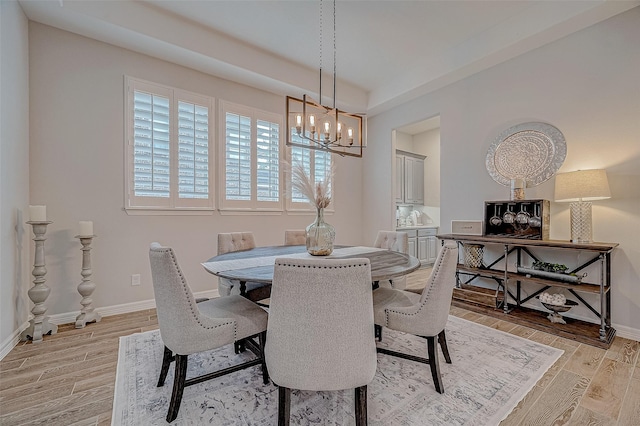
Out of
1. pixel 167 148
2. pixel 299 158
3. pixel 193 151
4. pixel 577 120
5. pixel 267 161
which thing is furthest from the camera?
pixel 299 158

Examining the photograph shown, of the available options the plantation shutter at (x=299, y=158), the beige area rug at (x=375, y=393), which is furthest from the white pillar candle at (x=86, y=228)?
the plantation shutter at (x=299, y=158)

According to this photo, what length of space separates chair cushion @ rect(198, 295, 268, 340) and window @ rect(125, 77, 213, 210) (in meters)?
1.95

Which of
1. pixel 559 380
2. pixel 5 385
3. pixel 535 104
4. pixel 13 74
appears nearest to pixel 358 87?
pixel 535 104

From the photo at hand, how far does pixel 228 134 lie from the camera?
12.5ft

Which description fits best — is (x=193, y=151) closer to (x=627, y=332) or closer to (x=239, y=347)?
(x=239, y=347)

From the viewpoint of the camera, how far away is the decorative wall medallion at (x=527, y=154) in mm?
3021

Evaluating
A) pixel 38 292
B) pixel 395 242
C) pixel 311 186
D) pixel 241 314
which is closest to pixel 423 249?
pixel 395 242

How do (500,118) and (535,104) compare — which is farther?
(500,118)

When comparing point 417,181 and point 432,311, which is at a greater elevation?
point 417,181

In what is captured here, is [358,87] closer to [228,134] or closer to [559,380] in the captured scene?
[228,134]

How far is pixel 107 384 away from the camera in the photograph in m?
1.85

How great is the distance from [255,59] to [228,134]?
1.00 meters

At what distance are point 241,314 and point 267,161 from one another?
277cm

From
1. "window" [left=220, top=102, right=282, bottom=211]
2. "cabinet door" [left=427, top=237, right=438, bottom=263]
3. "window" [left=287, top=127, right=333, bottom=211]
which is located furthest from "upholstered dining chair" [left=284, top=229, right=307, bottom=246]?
Result: "cabinet door" [left=427, top=237, right=438, bottom=263]
